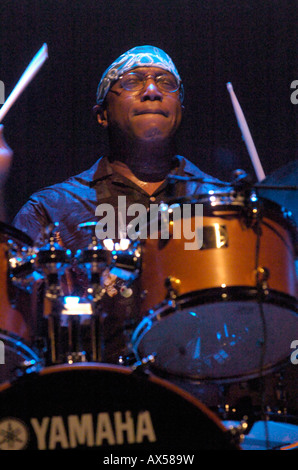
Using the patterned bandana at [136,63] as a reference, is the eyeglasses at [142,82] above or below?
below

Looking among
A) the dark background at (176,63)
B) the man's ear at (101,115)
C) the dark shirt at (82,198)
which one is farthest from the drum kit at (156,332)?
the dark background at (176,63)

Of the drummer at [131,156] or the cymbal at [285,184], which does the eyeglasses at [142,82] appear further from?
the cymbal at [285,184]

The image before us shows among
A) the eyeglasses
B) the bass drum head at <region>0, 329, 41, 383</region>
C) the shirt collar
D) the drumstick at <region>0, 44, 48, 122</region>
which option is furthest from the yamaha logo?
the eyeglasses

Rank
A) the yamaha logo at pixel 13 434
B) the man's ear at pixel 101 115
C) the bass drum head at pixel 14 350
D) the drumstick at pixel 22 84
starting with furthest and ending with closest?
the man's ear at pixel 101 115 → the drumstick at pixel 22 84 → the bass drum head at pixel 14 350 → the yamaha logo at pixel 13 434

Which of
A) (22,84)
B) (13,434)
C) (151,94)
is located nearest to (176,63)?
(151,94)

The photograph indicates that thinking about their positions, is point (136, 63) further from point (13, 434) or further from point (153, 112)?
point (13, 434)

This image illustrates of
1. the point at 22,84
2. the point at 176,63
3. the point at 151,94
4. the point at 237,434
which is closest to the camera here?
the point at 237,434

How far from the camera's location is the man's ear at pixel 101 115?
2.78 metres

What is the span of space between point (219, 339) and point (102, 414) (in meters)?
0.60

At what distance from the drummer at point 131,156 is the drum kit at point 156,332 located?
0.69 metres

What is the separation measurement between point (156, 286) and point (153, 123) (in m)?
0.99

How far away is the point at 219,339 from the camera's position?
1896 millimetres
